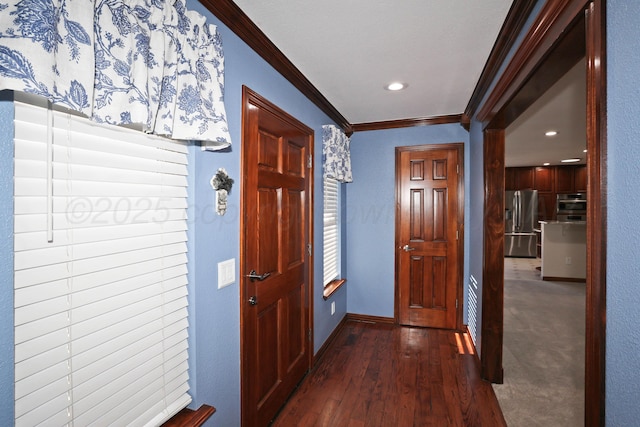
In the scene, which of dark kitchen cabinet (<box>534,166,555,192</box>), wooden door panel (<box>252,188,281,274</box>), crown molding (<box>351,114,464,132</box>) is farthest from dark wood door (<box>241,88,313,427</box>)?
dark kitchen cabinet (<box>534,166,555,192</box>)

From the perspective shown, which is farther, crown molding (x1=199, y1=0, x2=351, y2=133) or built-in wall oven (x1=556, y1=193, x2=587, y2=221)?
built-in wall oven (x1=556, y1=193, x2=587, y2=221)

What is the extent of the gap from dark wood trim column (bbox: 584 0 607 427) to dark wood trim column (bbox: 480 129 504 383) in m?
1.59

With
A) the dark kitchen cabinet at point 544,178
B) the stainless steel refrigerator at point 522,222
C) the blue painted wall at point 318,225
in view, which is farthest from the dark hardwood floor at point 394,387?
the dark kitchen cabinet at point 544,178

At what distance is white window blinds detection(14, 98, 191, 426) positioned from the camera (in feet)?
2.99

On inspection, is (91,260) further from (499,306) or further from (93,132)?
(499,306)

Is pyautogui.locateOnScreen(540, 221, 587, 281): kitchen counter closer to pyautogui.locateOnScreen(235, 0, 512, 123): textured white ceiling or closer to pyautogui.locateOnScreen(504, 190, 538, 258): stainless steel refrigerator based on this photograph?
pyautogui.locateOnScreen(504, 190, 538, 258): stainless steel refrigerator

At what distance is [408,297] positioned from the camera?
3.75m

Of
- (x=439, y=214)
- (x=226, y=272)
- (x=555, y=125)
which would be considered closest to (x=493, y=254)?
(x=439, y=214)

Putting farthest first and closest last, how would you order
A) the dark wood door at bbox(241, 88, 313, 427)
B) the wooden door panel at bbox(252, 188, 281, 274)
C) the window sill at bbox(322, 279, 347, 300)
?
the window sill at bbox(322, 279, 347, 300)
the wooden door panel at bbox(252, 188, 281, 274)
the dark wood door at bbox(241, 88, 313, 427)

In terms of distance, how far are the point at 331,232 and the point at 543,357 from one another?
7.51ft

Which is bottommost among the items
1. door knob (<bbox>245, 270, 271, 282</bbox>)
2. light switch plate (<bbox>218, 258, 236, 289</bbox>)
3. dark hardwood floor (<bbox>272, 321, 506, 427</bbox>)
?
dark hardwood floor (<bbox>272, 321, 506, 427</bbox>)

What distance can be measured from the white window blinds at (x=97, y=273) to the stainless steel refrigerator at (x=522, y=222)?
8.58 metres

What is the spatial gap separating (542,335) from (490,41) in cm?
312

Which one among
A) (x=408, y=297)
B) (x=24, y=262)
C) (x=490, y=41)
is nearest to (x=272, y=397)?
(x=24, y=262)
